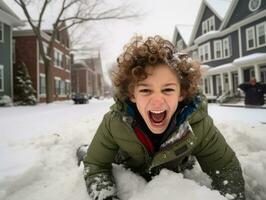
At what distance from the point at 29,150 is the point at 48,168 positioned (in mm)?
864

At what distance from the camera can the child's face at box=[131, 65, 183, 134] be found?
1807 millimetres

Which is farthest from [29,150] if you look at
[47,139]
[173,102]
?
[173,102]

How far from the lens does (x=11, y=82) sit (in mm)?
18797

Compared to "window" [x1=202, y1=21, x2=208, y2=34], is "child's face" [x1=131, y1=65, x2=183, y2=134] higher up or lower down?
lower down

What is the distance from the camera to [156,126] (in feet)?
5.98

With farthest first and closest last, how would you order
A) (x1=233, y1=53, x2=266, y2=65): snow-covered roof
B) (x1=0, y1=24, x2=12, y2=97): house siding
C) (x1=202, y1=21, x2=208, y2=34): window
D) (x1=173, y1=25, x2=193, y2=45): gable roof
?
(x1=173, y1=25, x2=193, y2=45): gable roof < (x1=202, y1=21, x2=208, y2=34): window < (x1=0, y1=24, x2=12, y2=97): house siding < (x1=233, y1=53, x2=266, y2=65): snow-covered roof

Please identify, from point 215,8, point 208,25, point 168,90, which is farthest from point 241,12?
point 168,90

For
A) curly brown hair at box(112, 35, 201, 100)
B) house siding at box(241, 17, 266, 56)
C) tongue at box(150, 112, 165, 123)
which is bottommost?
tongue at box(150, 112, 165, 123)

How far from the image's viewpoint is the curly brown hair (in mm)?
1899

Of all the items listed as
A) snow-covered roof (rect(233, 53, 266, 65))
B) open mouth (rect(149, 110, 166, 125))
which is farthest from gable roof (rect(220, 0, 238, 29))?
open mouth (rect(149, 110, 166, 125))

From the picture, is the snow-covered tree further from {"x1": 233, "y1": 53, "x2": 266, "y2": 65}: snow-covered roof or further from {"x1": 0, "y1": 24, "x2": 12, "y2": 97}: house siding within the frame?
{"x1": 233, "y1": 53, "x2": 266, "y2": 65}: snow-covered roof

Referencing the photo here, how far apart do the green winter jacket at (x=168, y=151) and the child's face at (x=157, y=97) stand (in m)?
0.11

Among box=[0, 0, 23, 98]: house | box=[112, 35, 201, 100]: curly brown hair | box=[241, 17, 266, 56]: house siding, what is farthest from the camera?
box=[0, 0, 23, 98]: house

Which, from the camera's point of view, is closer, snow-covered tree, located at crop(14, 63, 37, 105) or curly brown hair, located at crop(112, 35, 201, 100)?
curly brown hair, located at crop(112, 35, 201, 100)
